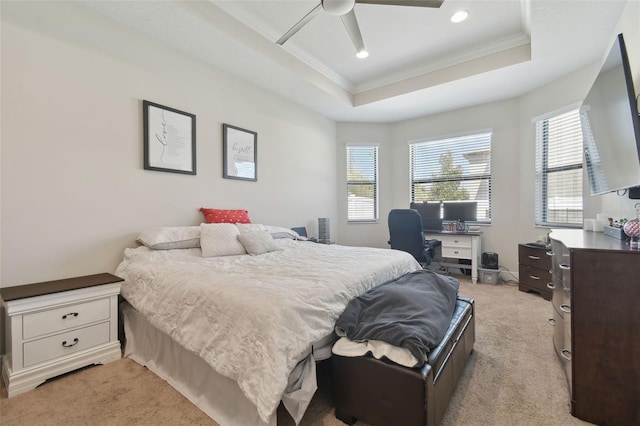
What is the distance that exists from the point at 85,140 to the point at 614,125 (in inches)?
152

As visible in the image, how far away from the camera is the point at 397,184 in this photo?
5.33 meters

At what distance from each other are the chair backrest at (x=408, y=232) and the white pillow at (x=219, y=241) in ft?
7.32

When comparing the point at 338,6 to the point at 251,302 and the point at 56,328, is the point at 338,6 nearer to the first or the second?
the point at 251,302

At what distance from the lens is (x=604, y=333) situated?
1.39 metres

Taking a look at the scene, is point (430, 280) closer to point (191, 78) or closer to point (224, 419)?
point (224, 419)

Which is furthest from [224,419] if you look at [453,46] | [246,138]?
[453,46]

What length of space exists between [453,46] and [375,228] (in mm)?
3077

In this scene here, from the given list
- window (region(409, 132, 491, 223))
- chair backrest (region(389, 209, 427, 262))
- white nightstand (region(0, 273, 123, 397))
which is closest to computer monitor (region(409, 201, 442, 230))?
window (region(409, 132, 491, 223))

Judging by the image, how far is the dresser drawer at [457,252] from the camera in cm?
415

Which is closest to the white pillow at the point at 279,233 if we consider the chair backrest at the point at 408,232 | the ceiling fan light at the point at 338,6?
the chair backrest at the point at 408,232

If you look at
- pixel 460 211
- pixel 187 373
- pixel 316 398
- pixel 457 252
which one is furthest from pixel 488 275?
pixel 187 373

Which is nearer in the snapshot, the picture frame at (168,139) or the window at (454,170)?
the picture frame at (168,139)

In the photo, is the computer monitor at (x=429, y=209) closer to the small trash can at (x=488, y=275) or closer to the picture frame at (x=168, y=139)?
the small trash can at (x=488, y=275)

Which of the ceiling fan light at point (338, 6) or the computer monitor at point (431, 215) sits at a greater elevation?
the ceiling fan light at point (338, 6)
